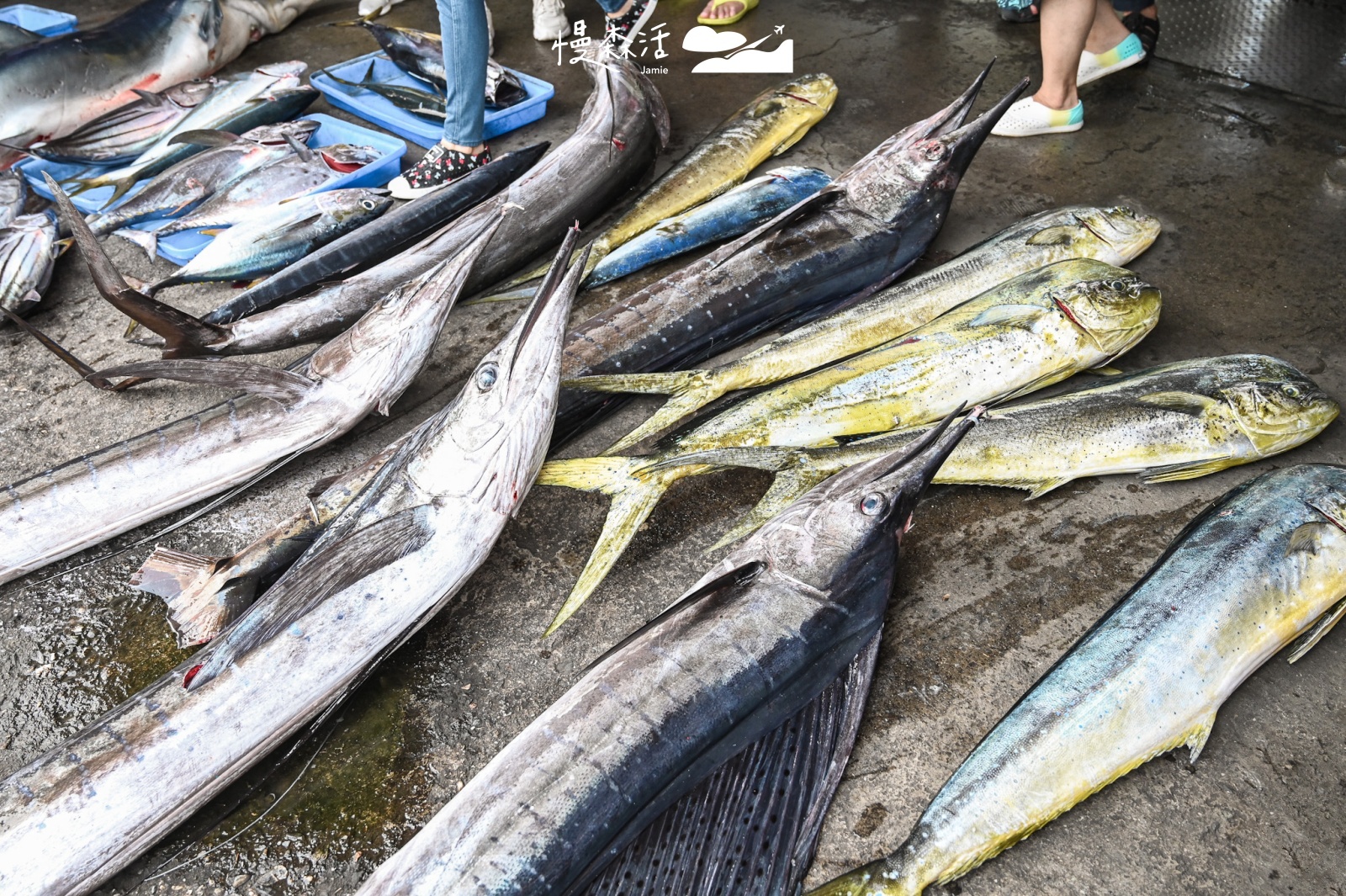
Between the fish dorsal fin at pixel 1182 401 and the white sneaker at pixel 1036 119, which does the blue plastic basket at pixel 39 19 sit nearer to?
the white sneaker at pixel 1036 119

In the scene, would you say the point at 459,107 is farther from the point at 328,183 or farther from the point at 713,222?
the point at 713,222

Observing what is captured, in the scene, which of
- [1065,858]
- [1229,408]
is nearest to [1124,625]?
[1065,858]

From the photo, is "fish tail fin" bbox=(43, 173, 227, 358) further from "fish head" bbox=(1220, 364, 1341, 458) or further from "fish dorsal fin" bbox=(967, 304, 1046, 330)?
"fish head" bbox=(1220, 364, 1341, 458)

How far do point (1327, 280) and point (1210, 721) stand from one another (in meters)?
2.31

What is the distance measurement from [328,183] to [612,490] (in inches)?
103

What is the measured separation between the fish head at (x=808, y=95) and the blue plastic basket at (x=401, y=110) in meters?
1.30

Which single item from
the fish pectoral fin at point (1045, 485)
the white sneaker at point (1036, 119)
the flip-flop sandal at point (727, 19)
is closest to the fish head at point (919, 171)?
the white sneaker at point (1036, 119)

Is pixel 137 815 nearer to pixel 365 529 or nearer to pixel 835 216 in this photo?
pixel 365 529

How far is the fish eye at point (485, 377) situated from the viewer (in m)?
2.46

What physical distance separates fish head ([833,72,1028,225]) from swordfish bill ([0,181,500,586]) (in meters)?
1.51

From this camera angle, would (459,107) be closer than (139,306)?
No

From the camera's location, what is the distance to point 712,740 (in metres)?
1.89

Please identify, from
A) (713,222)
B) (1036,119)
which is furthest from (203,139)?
(1036,119)

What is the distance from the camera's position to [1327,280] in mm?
3467
